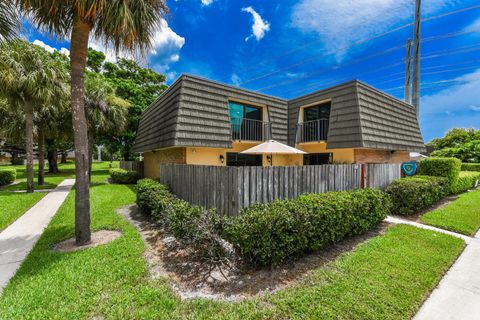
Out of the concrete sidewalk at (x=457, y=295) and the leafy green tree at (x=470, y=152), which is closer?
the concrete sidewalk at (x=457, y=295)

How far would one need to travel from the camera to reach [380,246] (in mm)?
4680

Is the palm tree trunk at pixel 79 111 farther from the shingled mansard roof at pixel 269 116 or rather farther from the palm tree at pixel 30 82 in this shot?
the palm tree at pixel 30 82

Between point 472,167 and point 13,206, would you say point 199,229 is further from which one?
point 472,167

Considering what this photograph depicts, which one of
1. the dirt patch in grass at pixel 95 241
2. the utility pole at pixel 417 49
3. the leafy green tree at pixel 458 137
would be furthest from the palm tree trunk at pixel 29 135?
the leafy green tree at pixel 458 137

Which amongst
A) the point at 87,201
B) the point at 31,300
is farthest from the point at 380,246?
the point at 87,201

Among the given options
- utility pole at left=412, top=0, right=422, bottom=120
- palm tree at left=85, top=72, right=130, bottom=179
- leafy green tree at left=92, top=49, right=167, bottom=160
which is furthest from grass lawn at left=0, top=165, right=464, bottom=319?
leafy green tree at left=92, top=49, right=167, bottom=160

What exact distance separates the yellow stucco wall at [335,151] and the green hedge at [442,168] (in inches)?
129

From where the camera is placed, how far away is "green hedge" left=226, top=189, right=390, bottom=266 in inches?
143

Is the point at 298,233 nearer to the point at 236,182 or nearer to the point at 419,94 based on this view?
the point at 236,182

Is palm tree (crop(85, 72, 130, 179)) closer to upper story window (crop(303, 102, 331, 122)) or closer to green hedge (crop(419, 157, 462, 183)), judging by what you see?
upper story window (crop(303, 102, 331, 122))

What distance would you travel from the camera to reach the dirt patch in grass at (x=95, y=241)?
477 cm

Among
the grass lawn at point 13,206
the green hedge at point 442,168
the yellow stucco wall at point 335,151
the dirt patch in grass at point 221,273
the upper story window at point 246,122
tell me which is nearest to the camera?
the dirt patch in grass at point 221,273

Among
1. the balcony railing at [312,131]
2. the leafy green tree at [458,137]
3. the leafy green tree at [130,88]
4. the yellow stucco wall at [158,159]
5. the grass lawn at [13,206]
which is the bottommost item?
the grass lawn at [13,206]

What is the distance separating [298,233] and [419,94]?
1922 cm
